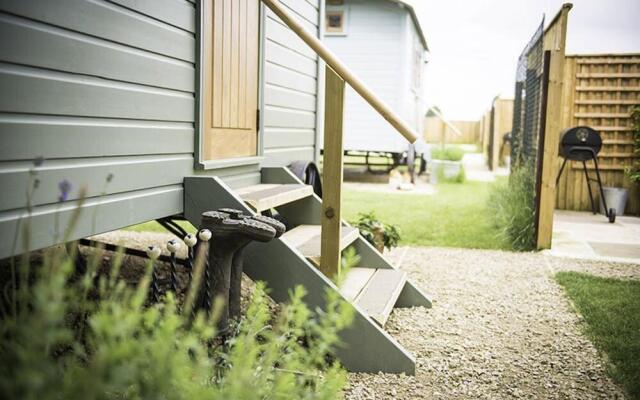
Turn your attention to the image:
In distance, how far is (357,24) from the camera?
40.7 ft

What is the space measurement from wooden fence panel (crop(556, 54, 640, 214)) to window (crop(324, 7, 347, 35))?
4800 millimetres

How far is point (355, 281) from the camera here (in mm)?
3885

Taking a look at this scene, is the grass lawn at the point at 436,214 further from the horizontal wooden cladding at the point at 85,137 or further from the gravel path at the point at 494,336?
the horizontal wooden cladding at the point at 85,137

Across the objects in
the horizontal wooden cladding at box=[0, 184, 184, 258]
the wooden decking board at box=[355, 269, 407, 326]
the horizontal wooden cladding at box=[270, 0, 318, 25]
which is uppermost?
the horizontal wooden cladding at box=[270, 0, 318, 25]

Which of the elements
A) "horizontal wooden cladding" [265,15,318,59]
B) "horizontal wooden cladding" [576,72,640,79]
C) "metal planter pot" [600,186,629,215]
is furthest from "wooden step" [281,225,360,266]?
"horizontal wooden cladding" [576,72,640,79]

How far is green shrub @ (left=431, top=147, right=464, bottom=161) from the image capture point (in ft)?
45.6

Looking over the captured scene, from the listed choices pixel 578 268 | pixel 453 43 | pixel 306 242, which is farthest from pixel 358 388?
pixel 453 43

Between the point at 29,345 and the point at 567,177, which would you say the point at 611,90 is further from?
the point at 29,345

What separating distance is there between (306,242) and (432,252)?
2778 millimetres

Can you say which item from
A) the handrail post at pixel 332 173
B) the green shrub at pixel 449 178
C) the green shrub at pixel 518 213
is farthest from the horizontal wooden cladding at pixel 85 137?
the green shrub at pixel 449 178

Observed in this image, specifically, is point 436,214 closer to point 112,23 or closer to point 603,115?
point 603,115

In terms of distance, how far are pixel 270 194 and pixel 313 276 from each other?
0.80m

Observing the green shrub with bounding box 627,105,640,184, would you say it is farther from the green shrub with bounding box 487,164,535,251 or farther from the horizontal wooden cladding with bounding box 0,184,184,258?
the horizontal wooden cladding with bounding box 0,184,184,258

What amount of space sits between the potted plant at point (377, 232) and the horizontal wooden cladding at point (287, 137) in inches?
34.7
